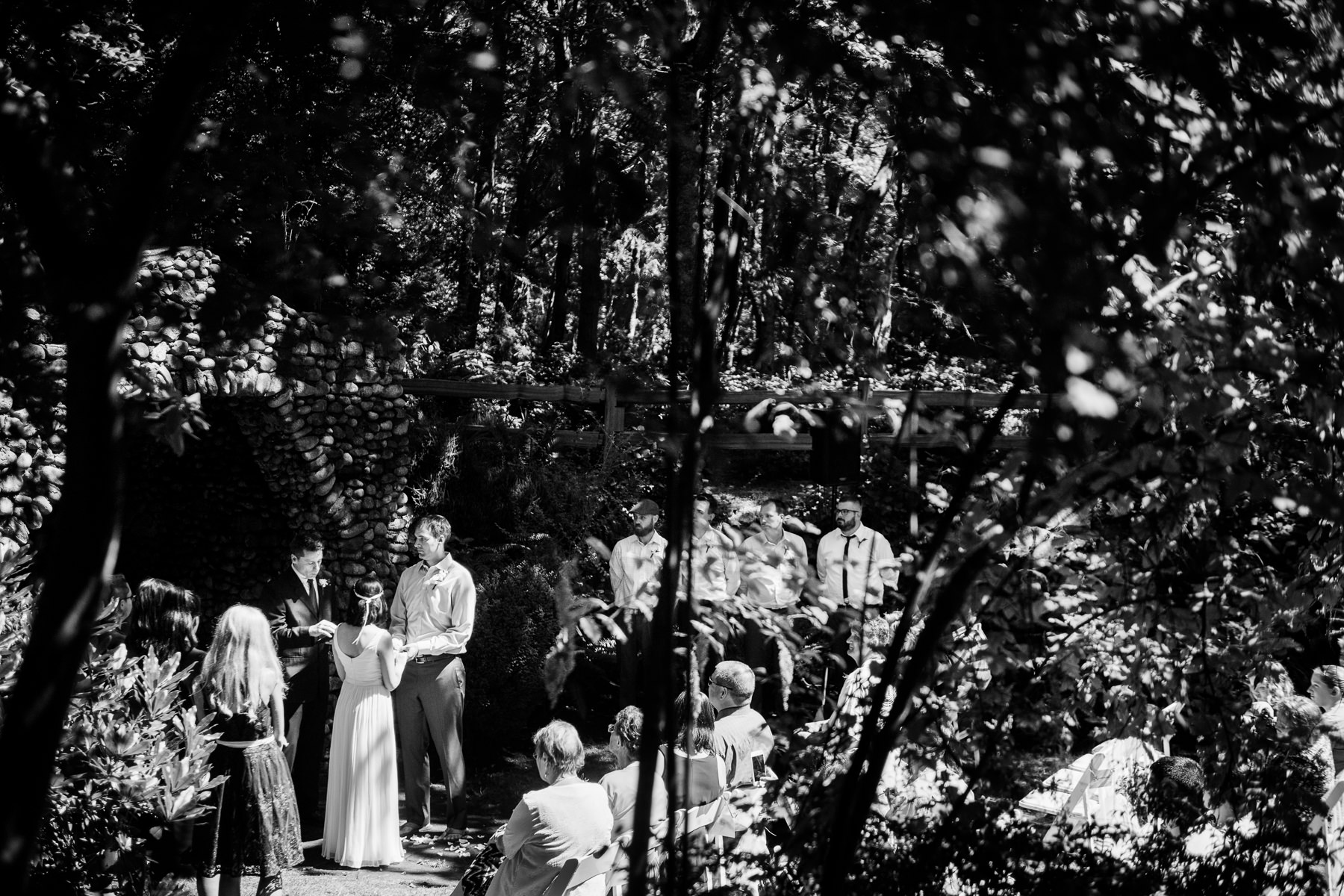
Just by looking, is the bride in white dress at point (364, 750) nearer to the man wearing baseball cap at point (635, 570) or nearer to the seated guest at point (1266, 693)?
the man wearing baseball cap at point (635, 570)

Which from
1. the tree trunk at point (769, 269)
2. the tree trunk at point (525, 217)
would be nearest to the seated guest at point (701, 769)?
the tree trunk at point (769, 269)

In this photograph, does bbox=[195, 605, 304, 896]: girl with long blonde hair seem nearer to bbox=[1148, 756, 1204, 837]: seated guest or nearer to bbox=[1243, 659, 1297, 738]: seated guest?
bbox=[1148, 756, 1204, 837]: seated guest

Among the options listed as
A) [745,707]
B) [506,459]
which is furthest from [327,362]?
[745,707]

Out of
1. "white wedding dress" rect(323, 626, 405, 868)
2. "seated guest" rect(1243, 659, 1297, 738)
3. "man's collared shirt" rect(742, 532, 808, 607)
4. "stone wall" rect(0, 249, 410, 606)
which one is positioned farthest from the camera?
"stone wall" rect(0, 249, 410, 606)

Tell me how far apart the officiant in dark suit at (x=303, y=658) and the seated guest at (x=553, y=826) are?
7.71 ft

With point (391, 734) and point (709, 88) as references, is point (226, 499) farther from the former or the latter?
point (709, 88)

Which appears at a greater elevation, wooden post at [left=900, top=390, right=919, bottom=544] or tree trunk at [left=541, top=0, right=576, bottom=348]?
tree trunk at [left=541, top=0, right=576, bottom=348]

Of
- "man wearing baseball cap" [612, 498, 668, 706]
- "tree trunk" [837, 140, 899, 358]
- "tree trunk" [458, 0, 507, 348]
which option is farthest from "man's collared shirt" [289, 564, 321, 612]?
"tree trunk" [837, 140, 899, 358]

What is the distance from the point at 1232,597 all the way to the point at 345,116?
2.16 metres

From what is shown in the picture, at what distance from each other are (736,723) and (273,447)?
18.3ft

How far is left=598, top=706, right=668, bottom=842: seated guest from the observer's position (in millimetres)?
3714

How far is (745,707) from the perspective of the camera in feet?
15.3

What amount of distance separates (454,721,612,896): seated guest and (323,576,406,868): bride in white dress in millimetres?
1764

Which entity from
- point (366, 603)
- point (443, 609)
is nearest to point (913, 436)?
point (366, 603)
